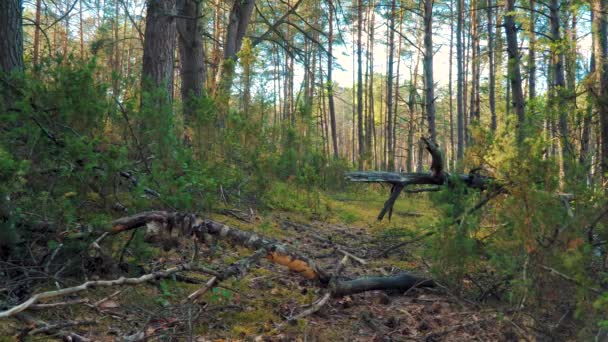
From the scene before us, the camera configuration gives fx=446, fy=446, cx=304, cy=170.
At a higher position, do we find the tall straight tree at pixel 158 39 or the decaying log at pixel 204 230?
the tall straight tree at pixel 158 39

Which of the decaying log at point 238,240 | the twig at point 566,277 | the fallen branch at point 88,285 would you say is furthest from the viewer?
the decaying log at point 238,240

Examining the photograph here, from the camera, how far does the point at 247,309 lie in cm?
261

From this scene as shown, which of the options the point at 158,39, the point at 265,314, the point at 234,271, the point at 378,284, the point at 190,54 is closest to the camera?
the point at 234,271

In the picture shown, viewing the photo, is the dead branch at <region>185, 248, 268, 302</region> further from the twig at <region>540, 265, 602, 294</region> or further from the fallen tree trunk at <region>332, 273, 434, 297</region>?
the twig at <region>540, 265, 602, 294</region>

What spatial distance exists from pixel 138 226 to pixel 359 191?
Answer: 7.27 meters

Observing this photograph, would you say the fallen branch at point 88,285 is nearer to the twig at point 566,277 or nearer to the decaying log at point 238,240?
the decaying log at point 238,240

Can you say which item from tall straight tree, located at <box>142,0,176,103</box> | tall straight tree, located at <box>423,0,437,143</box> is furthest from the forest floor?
tall straight tree, located at <box>423,0,437,143</box>

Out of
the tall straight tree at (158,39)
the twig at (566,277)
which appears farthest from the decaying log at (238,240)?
the tall straight tree at (158,39)

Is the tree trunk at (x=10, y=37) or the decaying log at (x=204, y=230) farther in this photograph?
the tree trunk at (x=10, y=37)

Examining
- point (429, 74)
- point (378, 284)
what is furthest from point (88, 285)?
point (429, 74)

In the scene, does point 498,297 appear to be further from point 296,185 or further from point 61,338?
point 296,185

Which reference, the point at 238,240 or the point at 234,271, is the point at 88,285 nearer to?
the point at 234,271

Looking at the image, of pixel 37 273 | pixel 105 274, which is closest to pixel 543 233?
pixel 105 274

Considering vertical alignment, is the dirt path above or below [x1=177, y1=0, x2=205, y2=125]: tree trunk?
below
